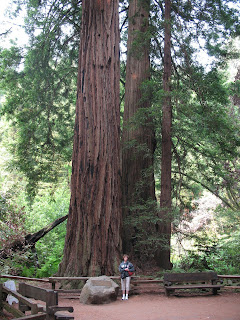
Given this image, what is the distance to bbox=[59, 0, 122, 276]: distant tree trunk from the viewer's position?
829 cm

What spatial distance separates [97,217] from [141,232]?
205 centimetres

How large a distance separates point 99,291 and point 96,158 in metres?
3.09

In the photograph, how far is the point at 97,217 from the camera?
328 inches

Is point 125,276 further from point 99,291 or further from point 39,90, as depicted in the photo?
point 39,90

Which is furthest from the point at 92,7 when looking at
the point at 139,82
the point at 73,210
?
the point at 73,210

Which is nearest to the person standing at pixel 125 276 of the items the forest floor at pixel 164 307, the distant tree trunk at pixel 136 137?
the forest floor at pixel 164 307

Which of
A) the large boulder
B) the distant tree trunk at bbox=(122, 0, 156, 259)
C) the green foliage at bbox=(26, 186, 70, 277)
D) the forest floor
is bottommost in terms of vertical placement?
the forest floor

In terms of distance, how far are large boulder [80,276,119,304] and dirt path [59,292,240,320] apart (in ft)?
0.47

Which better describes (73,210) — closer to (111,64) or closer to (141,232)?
(141,232)

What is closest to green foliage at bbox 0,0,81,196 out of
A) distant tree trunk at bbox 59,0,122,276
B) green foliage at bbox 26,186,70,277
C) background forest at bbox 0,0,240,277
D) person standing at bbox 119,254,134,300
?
background forest at bbox 0,0,240,277

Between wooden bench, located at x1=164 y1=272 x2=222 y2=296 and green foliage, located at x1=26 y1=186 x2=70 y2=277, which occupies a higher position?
green foliage, located at x1=26 y1=186 x2=70 y2=277

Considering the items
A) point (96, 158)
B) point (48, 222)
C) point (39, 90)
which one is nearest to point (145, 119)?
point (96, 158)

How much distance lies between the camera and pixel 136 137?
11094 mm

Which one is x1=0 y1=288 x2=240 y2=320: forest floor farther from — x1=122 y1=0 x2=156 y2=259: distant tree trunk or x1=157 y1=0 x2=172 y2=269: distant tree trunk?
x1=122 y1=0 x2=156 y2=259: distant tree trunk
